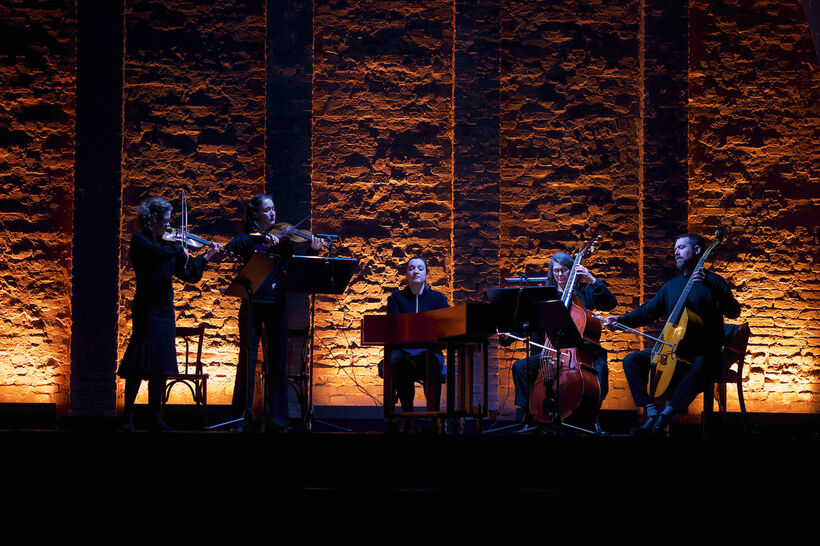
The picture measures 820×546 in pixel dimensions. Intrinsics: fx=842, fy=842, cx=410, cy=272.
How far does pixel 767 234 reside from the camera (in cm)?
809

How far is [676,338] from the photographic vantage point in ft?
19.4

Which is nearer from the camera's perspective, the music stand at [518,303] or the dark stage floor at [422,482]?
the dark stage floor at [422,482]

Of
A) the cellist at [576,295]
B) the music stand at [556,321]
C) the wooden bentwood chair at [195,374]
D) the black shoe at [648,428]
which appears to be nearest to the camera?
the music stand at [556,321]

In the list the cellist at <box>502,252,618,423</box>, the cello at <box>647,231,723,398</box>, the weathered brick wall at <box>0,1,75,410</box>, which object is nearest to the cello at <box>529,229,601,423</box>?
the cellist at <box>502,252,618,423</box>

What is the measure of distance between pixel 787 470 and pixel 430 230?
4331 mm

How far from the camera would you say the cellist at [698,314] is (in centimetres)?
582

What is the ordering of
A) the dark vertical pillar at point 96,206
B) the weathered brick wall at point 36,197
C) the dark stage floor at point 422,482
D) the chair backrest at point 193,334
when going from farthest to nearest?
the weathered brick wall at point 36,197
the dark vertical pillar at point 96,206
the chair backrest at point 193,334
the dark stage floor at point 422,482

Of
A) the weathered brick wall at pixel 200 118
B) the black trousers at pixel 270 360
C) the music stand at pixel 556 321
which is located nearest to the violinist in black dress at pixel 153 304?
the black trousers at pixel 270 360

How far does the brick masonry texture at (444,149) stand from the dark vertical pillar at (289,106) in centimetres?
2

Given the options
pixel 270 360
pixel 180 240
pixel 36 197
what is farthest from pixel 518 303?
pixel 36 197

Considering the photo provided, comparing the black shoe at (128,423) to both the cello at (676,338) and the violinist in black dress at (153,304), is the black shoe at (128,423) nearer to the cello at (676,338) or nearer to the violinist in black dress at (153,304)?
the violinist in black dress at (153,304)

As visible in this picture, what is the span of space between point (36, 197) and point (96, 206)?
2.19 ft

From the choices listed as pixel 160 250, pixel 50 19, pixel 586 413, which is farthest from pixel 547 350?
pixel 50 19

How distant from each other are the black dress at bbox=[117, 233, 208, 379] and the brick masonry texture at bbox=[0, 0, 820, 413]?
2.26 m
